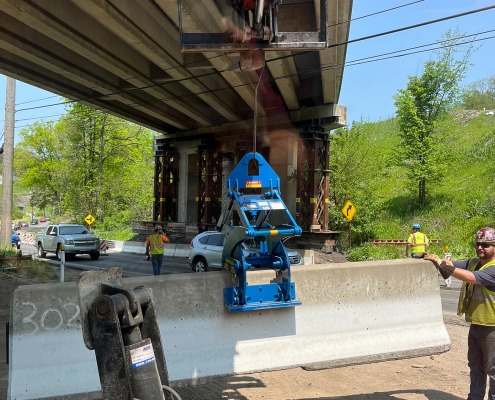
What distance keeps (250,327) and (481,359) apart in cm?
236

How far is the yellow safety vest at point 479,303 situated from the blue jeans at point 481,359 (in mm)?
77

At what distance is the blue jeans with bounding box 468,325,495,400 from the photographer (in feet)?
14.0

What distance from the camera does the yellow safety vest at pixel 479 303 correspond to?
171 inches

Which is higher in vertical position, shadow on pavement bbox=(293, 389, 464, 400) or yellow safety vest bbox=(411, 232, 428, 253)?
yellow safety vest bbox=(411, 232, 428, 253)

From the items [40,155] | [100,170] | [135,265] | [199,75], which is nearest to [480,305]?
[199,75]

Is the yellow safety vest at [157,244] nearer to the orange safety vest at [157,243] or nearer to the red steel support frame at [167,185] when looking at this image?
the orange safety vest at [157,243]

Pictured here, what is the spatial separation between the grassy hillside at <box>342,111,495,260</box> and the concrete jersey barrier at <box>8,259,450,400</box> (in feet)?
51.6

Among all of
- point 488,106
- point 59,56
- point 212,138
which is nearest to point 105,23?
point 59,56

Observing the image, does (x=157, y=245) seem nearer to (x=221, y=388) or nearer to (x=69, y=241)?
(x=221, y=388)

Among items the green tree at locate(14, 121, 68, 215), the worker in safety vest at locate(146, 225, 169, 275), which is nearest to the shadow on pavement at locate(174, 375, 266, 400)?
the worker in safety vest at locate(146, 225, 169, 275)

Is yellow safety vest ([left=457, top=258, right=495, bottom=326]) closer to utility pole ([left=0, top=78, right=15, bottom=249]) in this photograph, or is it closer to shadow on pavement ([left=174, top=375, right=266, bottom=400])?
shadow on pavement ([left=174, top=375, right=266, bottom=400])

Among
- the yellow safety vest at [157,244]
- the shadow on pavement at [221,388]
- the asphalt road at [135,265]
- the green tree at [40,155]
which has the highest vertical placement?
the green tree at [40,155]

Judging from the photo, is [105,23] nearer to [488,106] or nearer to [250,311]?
[250,311]

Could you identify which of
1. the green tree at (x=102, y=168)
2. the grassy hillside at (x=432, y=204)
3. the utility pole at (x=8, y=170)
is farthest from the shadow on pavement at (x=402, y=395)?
the green tree at (x=102, y=168)
